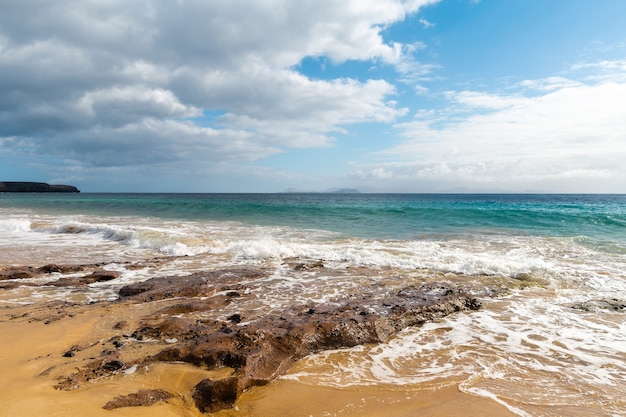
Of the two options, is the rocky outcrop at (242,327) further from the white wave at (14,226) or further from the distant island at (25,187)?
the distant island at (25,187)

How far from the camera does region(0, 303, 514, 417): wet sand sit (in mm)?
3535

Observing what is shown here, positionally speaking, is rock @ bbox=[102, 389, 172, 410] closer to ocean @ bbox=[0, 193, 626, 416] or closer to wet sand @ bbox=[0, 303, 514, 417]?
wet sand @ bbox=[0, 303, 514, 417]

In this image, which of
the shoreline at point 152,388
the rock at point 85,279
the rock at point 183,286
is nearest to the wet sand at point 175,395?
the shoreline at point 152,388

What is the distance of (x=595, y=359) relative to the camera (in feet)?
16.3

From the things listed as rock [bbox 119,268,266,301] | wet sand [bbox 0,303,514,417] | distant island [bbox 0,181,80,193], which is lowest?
wet sand [bbox 0,303,514,417]

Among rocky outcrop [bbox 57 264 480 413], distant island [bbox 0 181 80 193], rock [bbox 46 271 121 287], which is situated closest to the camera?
rocky outcrop [bbox 57 264 480 413]

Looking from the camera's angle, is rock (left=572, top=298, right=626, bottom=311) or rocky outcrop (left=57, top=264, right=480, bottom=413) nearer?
rocky outcrop (left=57, top=264, right=480, bottom=413)

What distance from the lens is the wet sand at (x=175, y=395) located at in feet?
11.6

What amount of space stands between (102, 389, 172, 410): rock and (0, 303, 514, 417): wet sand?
0.07m

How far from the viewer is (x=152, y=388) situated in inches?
157

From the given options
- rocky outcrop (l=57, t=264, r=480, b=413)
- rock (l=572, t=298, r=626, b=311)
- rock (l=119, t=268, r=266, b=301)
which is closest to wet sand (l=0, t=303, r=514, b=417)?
rocky outcrop (l=57, t=264, r=480, b=413)

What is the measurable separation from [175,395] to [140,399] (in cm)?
35

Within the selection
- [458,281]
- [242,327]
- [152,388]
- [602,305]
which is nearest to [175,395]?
[152,388]

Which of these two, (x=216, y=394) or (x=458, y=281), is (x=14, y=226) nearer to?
(x=216, y=394)
